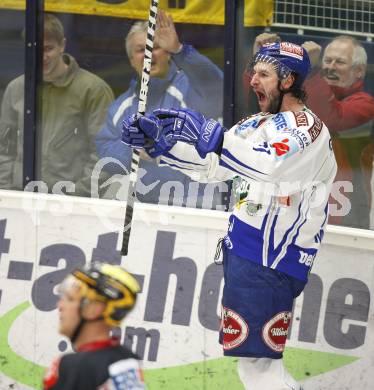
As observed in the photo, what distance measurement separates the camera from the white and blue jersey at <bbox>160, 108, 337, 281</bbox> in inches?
261

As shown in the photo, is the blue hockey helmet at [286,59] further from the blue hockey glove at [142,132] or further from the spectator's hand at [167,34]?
the spectator's hand at [167,34]

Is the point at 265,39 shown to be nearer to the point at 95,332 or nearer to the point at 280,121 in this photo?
the point at 280,121

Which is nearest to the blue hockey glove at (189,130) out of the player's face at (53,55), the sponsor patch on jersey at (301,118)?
the sponsor patch on jersey at (301,118)

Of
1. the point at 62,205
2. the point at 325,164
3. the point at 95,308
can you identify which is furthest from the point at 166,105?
the point at 95,308

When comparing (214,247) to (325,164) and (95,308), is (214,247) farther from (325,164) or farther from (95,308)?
(95,308)

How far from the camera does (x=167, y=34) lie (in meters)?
→ 8.06

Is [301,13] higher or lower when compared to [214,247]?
higher

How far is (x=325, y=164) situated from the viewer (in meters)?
6.81

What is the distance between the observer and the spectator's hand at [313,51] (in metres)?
7.86

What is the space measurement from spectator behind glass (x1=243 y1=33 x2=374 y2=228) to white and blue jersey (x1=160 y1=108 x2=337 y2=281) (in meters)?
1.01

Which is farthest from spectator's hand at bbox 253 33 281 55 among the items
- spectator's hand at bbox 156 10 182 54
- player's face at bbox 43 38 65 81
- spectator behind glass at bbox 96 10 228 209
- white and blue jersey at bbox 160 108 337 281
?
player's face at bbox 43 38 65 81

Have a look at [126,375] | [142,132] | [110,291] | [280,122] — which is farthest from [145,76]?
[126,375]

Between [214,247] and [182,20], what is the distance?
130 cm

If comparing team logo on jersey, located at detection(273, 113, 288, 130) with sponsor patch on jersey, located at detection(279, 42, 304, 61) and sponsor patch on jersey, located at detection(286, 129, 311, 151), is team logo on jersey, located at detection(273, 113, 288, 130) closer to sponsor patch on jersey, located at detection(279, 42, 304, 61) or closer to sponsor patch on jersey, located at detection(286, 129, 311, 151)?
sponsor patch on jersey, located at detection(286, 129, 311, 151)
